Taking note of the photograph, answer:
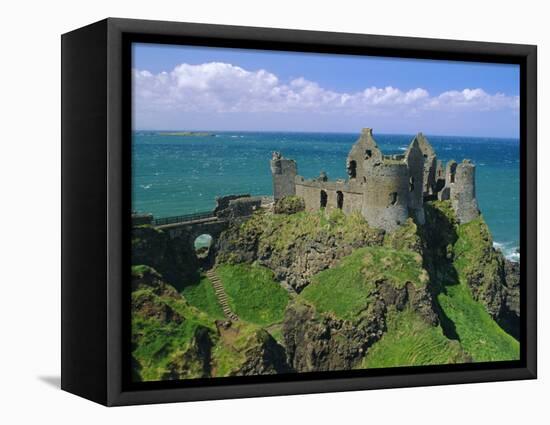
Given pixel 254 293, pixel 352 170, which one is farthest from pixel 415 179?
pixel 254 293

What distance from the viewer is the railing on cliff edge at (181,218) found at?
15.5m

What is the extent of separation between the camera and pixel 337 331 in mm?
16500

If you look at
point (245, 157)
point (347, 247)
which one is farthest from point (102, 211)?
point (347, 247)

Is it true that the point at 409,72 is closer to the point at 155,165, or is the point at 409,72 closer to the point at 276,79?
the point at 276,79

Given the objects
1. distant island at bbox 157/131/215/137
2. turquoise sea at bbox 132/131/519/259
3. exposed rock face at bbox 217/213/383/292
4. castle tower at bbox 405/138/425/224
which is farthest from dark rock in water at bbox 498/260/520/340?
distant island at bbox 157/131/215/137

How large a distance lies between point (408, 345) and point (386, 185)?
1778 millimetres

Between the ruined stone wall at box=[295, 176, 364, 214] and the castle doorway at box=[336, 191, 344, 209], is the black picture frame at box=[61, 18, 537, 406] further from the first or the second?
the castle doorway at box=[336, 191, 344, 209]

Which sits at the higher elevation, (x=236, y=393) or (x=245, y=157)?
(x=245, y=157)

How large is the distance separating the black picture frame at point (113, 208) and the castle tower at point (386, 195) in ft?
4.15

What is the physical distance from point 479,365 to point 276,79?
3.96 metres

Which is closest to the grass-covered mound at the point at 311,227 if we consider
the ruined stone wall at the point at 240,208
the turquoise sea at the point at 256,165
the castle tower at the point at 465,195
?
the ruined stone wall at the point at 240,208

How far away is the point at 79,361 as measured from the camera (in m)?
15.8

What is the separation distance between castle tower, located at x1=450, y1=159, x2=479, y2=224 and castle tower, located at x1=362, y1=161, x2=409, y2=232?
63 centimetres

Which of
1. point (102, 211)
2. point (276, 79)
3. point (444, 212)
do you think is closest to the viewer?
point (102, 211)
